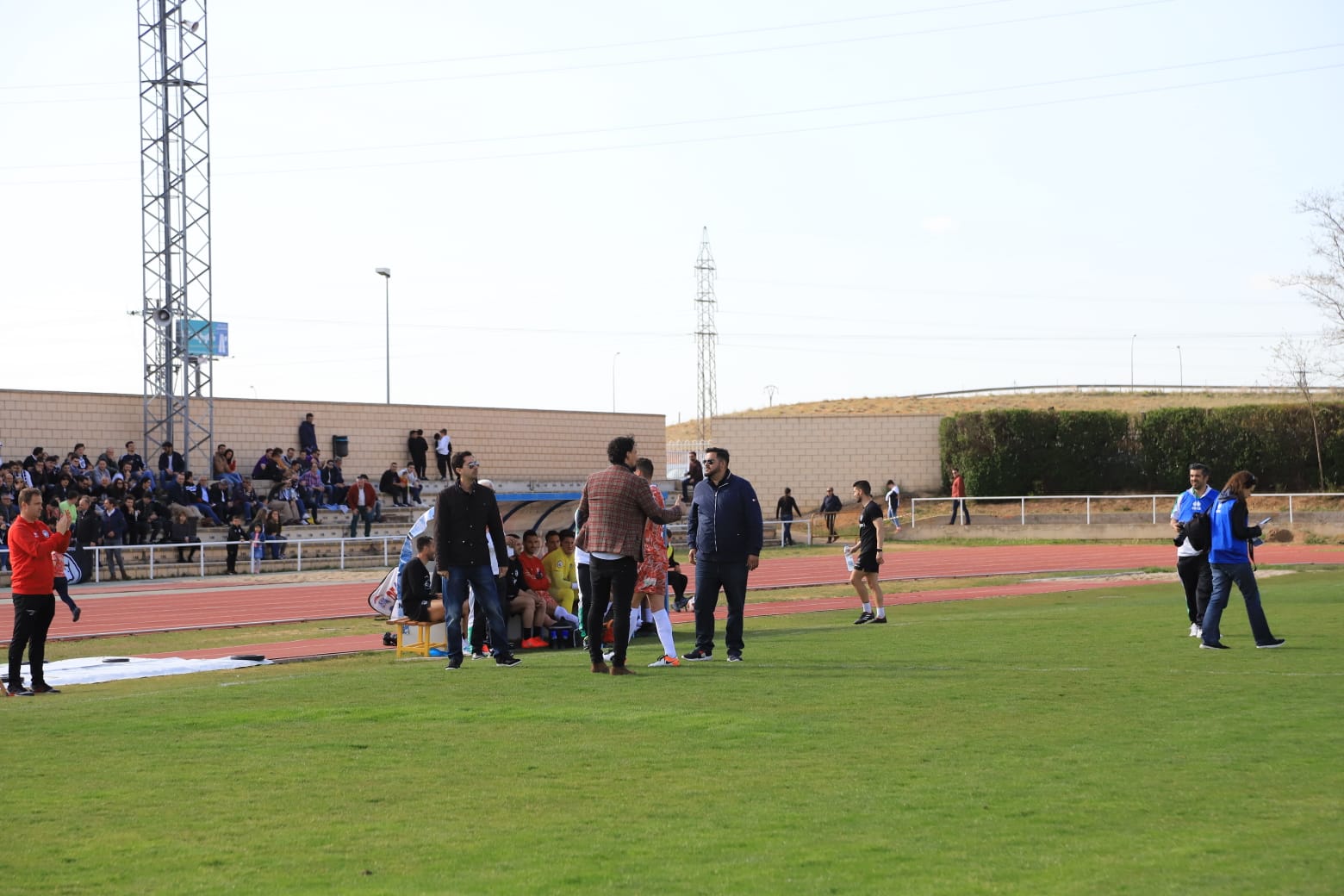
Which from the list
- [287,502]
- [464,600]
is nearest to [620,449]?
[464,600]

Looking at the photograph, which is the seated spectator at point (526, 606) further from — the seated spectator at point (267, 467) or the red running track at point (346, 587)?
the seated spectator at point (267, 467)

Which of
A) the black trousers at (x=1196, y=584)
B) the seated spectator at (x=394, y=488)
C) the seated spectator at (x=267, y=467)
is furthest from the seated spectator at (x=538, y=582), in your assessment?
the seated spectator at (x=394, y=488)

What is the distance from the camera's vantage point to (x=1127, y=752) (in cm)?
802

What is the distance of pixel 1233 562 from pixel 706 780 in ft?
24.9

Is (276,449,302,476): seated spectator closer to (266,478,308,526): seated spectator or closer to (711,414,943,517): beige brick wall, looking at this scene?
(266,478,308,526): seated spectator

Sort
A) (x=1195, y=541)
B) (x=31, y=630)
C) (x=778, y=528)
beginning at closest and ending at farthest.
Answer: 1. (x=31, y=630)
2. (x=1195, y=541)
3. (x=778, y=528)

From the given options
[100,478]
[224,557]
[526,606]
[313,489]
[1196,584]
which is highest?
[100,478]

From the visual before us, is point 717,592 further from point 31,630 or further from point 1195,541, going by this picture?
point 31,630

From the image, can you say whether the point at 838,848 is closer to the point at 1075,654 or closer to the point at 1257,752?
the point at 1257,752

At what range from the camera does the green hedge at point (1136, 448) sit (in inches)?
2128

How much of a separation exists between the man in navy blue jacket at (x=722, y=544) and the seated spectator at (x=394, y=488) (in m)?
30.1

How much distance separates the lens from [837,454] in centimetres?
5691

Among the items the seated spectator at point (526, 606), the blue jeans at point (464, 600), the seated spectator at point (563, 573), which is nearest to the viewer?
the blue jeans at point (464, 600)

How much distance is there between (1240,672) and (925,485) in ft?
151
